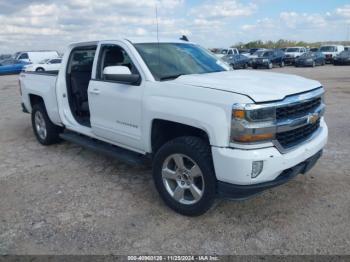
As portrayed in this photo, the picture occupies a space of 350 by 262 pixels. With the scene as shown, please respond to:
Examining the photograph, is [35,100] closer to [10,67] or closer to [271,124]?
[271,124]

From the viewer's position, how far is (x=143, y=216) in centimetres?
375

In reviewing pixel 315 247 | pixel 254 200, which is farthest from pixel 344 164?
pixel 315 247

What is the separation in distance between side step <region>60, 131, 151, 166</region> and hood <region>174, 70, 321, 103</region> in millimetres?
1124

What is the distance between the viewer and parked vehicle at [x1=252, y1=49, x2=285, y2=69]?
95.9 ft

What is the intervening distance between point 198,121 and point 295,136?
1.01 metres

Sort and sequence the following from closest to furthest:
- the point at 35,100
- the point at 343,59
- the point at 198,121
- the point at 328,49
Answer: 1. the point at 198,121
2. the point at 35,100
3. the point at 343,59
4. the point at 328,49

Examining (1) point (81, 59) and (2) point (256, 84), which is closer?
(2) point (256, 84)

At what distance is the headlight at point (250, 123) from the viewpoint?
3043 mm

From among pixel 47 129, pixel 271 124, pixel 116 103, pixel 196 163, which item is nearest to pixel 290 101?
pixel 271 124

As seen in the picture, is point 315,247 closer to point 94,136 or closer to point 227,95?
point 227,95

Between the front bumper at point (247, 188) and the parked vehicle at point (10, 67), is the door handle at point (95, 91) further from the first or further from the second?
the parked vehicle at point (10, 67)

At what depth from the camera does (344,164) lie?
507 centimetres

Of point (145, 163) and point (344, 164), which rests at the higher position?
point (145, 163)

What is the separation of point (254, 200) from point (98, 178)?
2.16m
